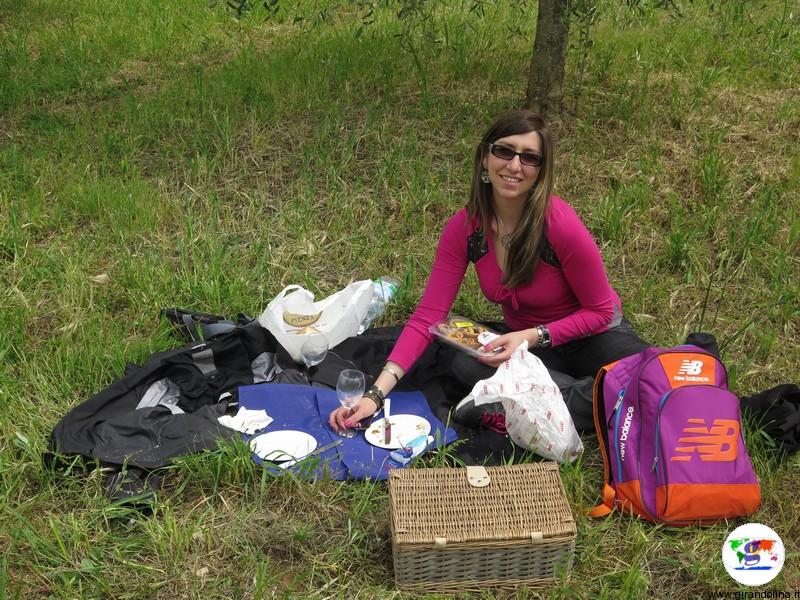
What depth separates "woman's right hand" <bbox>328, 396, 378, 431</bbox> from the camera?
336 cm

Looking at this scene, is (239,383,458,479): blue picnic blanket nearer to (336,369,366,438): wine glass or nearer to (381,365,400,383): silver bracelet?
(336,369,366,438): wine glass

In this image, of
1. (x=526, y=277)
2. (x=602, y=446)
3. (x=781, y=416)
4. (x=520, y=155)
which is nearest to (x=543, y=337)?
(x=526, y=277)

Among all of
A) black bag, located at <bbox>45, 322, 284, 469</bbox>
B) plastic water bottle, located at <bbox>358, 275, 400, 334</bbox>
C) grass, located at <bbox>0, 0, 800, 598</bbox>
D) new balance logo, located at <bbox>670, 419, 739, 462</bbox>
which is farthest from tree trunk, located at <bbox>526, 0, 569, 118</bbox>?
new balance logo, located at <bbox>670, 419, 739, 462</bbox>

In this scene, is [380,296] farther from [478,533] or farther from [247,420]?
[478,533]

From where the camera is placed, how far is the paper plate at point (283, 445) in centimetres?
325

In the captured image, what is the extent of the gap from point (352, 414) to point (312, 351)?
64 centimetres

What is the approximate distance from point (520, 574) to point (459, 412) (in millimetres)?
912

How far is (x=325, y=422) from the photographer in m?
3.51

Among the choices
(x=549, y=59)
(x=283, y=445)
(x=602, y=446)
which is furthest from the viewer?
(x=549, y=59)

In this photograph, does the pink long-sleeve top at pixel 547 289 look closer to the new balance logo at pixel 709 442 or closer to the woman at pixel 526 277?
the woman at pixel 526 277

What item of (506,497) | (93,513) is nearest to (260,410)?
(93,513)

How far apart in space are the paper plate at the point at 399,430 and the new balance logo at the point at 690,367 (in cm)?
104

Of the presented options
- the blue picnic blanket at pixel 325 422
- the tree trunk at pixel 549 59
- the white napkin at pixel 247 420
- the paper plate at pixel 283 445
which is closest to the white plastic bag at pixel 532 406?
the blue picnic blanket at pixel 325 422

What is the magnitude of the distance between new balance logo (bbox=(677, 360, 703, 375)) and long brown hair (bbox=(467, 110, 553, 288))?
72 cm
